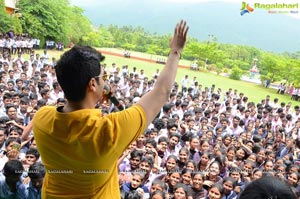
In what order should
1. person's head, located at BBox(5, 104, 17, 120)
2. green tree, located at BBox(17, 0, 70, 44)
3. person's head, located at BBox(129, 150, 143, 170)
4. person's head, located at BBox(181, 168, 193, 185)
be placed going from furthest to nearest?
green tree, located at BBox(17, 0, 70, 44), person's head, located at BBox(5, 104, 17, 120), person's head, located at BBox(129, 150, 143, 170), person's head, located at BBox(181, 168, 193, 185)

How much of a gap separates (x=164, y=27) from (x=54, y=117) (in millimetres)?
184556

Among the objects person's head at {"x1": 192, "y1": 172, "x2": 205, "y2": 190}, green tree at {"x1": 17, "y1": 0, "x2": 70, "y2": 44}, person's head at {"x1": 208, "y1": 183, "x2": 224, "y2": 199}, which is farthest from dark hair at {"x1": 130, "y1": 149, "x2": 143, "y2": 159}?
green tree at {"x1": 17, "y1": 0, "x2": 70, "y2": 44}

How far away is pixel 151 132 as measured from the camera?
487 centimetres

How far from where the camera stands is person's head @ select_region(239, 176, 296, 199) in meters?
1.02

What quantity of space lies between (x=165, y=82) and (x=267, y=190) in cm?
54

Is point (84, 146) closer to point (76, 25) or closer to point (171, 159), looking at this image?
point (171, 159)

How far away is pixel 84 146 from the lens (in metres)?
1.17

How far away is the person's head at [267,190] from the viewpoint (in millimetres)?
1023

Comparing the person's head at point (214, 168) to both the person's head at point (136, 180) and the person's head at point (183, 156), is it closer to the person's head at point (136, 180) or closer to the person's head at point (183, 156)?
the person's head at point (183, 156)

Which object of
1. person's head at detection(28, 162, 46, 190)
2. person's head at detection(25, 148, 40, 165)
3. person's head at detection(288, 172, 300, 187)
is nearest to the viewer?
person's head at detection(28, 162, 46, 190)

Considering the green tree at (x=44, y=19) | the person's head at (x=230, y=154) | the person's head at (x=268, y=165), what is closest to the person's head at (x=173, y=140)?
the person's head at (x=230, y=154)

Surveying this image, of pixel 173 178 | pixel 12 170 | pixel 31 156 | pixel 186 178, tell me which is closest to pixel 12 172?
pixel 12 170

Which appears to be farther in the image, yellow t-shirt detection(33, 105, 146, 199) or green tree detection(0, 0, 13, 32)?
green tree detection(0, 0, 13, 32)

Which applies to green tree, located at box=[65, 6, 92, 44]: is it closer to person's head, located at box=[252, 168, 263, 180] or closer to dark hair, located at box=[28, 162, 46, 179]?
person's head, located at box=[252, 168, 263, 180]
